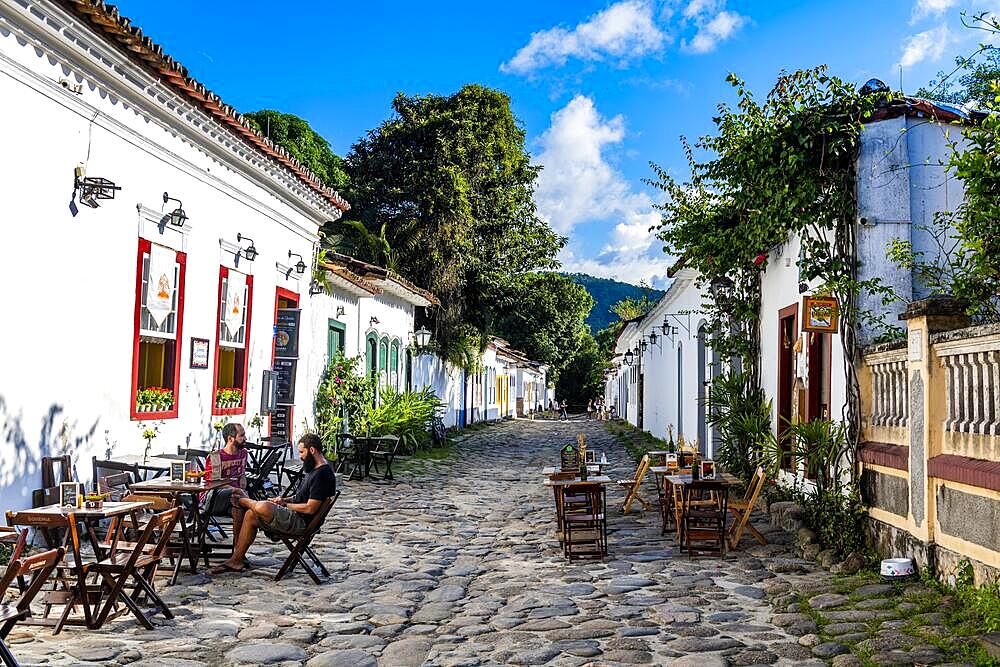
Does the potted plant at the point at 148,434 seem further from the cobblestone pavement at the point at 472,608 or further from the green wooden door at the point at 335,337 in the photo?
the green wooden door at the point at 335,337

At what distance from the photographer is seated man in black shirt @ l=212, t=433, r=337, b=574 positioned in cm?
734

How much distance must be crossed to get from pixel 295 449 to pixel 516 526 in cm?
565

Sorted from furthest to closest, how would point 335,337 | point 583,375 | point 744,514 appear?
point 583,375
point 335,337
point 744,514

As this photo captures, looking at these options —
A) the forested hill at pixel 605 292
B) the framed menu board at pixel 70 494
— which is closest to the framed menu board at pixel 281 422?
the framed menu board at pixel 70 494

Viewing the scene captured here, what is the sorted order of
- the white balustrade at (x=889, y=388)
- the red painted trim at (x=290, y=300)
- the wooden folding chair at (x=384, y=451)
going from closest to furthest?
1. the white balustrade at (x=889, y=388)
2. the red painted trim at (x=290, y=300)
3. the wooden folding chair at (x=384, y=451)

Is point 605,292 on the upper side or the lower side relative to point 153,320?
upper

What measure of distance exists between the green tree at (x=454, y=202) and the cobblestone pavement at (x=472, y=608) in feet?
52.2

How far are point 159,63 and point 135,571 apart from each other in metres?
5.41

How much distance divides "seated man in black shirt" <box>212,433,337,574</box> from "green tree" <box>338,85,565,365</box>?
1708cm

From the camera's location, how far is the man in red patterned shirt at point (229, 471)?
25.2 feet

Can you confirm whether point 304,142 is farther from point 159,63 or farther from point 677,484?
point 677,484

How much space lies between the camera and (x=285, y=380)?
14.2 metres

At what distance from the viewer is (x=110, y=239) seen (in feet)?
28.6

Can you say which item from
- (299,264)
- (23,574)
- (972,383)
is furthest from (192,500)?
(299,264)
